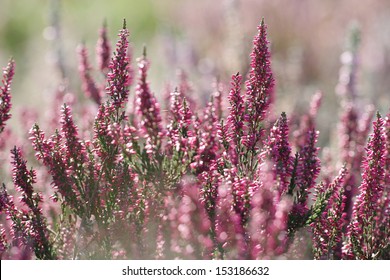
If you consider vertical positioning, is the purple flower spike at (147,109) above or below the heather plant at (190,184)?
above

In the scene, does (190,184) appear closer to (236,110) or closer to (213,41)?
(236,110)

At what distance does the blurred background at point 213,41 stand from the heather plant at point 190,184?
209cm

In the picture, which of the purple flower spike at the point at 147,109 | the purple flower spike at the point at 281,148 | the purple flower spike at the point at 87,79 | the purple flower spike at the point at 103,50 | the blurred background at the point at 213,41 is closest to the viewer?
the purple flower spike at the point at 147,109

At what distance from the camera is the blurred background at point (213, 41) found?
5598mm

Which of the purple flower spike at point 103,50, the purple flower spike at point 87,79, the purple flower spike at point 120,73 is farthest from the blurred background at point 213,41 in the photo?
the purple flower spike at point 120,73

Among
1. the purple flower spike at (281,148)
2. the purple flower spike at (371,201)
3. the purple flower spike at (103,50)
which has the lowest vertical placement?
the purple flower spike at (371,201)

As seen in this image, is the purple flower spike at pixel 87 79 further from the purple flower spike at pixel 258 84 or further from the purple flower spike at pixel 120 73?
the purple flower spike at pixel 258 84

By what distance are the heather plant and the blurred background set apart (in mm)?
2094

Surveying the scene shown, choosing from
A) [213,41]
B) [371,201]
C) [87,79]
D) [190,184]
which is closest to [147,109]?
[190,184]

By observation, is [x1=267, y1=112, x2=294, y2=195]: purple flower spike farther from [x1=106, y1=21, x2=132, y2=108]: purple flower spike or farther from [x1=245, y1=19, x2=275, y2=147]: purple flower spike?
[x1=106, y1=21, x2=132, y2=108]: purple flower spike

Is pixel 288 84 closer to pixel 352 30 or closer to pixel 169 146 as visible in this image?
pixel 352 30

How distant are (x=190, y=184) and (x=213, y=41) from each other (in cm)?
677

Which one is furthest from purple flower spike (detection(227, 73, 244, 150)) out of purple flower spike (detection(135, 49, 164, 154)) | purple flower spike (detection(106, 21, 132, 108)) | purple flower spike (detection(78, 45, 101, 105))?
purple flower spike (detection(78, 45, 101, 105))

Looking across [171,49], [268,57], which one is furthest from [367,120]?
[171,49]
